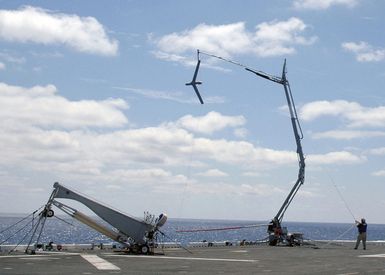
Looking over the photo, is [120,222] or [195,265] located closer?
[195,265]

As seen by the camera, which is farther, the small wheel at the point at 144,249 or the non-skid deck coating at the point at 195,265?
the small wheel at the point at 144,249

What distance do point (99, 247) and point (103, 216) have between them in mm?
5849

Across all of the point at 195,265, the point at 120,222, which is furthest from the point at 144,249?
the point at 195,265

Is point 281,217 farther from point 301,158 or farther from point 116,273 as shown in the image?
point 116,273

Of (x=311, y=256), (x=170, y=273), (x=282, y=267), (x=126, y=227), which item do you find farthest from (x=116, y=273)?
(x=311, y=256)

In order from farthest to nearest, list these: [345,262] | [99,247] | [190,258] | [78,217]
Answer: [99,247] → [78,217] → [190,258] → [345,262]

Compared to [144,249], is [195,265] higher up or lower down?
lower down

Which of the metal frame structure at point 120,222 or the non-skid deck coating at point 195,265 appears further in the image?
the metal frame structure at point 120,222

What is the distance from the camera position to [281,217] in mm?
44656

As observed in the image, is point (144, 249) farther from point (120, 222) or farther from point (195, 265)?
point (195, 265)

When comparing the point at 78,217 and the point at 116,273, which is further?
the point at 78,217

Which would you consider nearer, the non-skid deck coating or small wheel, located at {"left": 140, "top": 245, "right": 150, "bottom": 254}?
the non-skid deck coating

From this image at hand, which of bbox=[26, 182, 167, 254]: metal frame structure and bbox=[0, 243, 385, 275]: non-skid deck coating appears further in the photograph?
bbox=[26, 182, 167, 254]: metal frame structure

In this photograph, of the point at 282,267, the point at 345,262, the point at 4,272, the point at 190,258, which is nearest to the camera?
the point at 4,272
